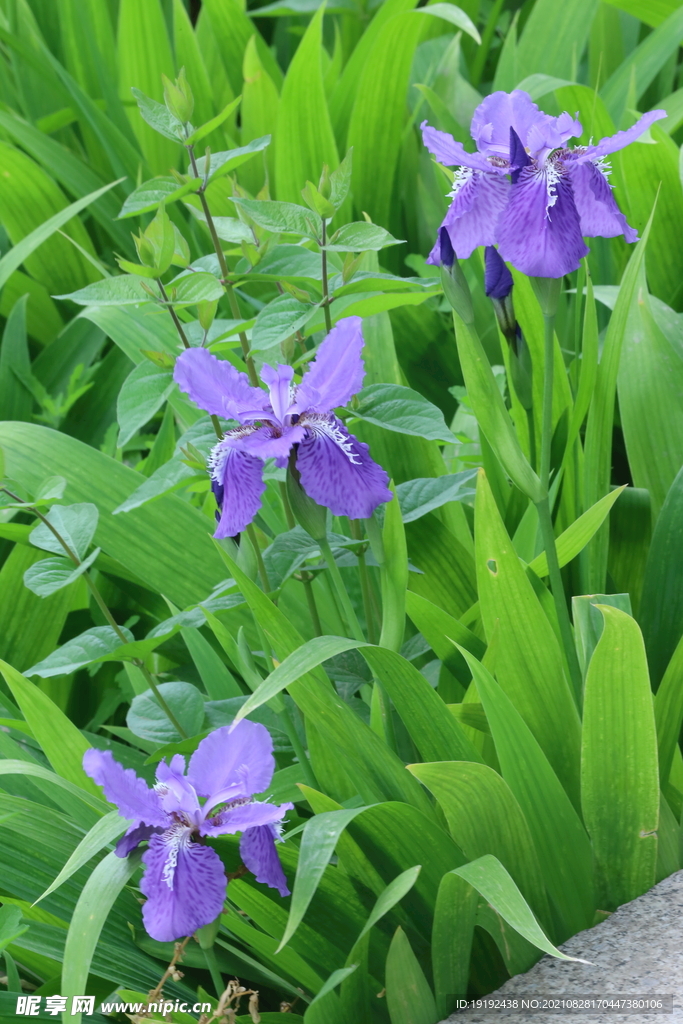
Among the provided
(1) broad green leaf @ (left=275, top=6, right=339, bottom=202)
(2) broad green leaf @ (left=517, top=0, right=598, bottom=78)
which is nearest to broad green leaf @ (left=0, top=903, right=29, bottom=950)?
(1) broad green leaf @ (left=275, top=6, right=339, bottom=202)

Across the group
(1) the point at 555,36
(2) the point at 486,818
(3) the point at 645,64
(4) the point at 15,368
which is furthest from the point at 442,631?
(1) the point at 555,36

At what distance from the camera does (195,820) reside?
25.1 inches

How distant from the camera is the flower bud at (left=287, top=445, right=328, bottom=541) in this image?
68 cm

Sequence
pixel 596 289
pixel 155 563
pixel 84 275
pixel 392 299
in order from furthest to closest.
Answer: pixel 84 275 < pixel 596 289 < pixel 155 563 < pixel 392 299

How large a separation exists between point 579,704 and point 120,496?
59cm

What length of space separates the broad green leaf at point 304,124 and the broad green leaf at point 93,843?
1.18 m

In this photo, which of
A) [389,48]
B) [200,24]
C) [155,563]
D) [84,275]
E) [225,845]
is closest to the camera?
[225,845]

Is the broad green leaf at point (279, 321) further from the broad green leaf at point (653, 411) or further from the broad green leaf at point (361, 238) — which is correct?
the broad green leaf at point (653, 411)

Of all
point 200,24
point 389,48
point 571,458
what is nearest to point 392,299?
point 571,458

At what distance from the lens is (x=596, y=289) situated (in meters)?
1.28

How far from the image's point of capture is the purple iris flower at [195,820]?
1.97ft

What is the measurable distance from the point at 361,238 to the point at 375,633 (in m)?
0.39

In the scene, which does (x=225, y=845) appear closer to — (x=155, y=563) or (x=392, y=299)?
(x=155, y=563)

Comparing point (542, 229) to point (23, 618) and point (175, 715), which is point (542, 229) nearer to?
point (175, 715)
